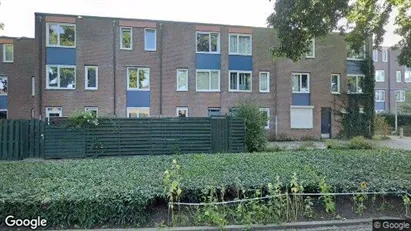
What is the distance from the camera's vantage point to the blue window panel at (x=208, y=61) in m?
24.9

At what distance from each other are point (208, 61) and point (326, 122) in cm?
1142

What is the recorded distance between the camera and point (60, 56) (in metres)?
22.5

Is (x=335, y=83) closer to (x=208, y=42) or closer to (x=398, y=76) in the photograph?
(x=208, y=42)

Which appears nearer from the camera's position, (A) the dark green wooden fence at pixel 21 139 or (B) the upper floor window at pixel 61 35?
(A) the dark green wooden fence at pixel 21 139

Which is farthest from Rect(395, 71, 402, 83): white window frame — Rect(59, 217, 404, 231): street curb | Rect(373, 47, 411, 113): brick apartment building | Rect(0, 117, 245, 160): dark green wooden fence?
Rect(59, 217, 404, 231): street curb

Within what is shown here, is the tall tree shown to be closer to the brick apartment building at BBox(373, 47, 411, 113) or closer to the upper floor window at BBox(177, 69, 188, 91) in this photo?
the upper floor window at BBox(177, 69, 188, 91)

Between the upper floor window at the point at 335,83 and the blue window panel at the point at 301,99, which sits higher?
the upper floor window at the point at 335,83

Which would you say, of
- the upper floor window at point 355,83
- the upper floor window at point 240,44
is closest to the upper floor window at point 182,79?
the upper floor window at point 240,44

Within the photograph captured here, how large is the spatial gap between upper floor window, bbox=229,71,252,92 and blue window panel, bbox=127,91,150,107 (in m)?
6.66

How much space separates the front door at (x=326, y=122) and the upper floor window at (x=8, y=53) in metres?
28.8

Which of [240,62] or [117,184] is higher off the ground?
[240,62]

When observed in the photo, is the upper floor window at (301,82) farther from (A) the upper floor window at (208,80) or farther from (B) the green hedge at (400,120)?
(B) the green hedge at (400,120)

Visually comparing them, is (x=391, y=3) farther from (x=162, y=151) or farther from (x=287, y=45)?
(x=162, y=151)

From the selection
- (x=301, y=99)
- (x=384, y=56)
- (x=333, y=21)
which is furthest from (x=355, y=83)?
(x=384, y=56)
